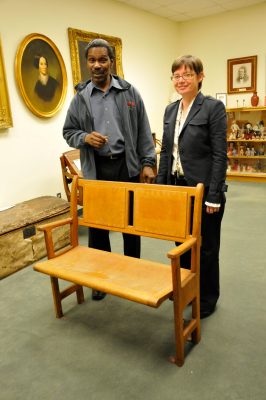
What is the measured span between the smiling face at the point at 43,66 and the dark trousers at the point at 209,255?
2452mm

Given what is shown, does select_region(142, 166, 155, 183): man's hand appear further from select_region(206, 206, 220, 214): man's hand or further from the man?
select_region(206, 206, 220, 214): man's hand

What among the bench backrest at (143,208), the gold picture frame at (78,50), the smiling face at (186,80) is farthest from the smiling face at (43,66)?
the smiling face at (186,80)

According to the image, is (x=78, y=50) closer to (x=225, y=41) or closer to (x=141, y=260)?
(x=225, y=41)

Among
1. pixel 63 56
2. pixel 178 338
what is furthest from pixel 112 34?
pixel 178 338

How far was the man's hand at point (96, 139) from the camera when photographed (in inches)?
79.2

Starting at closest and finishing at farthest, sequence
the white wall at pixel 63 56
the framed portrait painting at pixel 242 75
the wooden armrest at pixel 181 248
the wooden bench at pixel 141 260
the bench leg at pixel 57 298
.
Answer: the wooden armrest at pixel 181 248
the wooden bench at pixel 141 260
the bench leg at pixel 57 298
the white wall at pixel 63 56
the framed portrait painting at pixel 242 75

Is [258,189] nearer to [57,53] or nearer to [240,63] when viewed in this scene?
[240,63]

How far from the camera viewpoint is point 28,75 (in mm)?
3555

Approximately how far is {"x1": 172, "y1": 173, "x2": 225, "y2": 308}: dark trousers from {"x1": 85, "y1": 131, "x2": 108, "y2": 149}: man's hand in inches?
19.5

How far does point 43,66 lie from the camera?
12.1 ft

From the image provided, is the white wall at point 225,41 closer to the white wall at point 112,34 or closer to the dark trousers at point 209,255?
the white wall at point 112,34

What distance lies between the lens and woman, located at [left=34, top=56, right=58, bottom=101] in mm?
3656

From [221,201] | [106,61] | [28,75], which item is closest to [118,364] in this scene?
[221,201]

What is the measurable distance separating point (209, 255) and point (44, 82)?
2.80 m
